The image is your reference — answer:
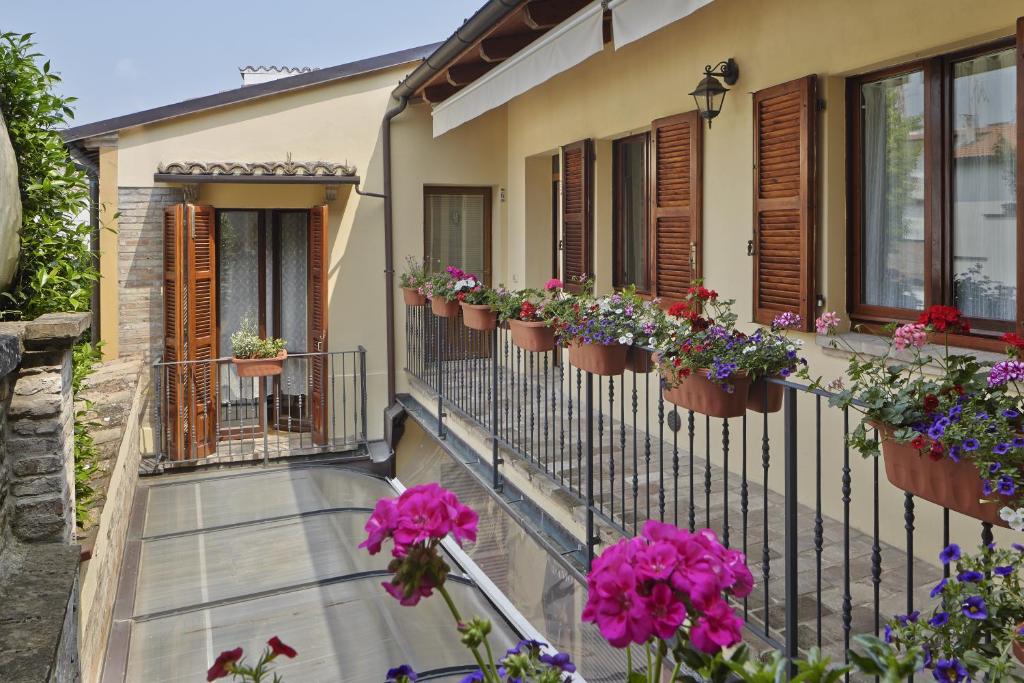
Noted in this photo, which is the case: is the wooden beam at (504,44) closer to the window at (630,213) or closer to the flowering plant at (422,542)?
the window at (630,213)

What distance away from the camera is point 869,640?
1324 millimetres

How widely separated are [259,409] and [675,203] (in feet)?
18.6

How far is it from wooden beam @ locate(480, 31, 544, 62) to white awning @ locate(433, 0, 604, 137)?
20cm

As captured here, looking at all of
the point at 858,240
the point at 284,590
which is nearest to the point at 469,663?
the point at 284,590

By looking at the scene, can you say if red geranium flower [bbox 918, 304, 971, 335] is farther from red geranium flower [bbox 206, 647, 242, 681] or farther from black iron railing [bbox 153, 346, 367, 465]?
black iron railing [bbox 153, 346, 367, 465]

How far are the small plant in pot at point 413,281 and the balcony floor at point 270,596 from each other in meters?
2.64

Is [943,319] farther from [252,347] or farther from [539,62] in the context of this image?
[252,347]

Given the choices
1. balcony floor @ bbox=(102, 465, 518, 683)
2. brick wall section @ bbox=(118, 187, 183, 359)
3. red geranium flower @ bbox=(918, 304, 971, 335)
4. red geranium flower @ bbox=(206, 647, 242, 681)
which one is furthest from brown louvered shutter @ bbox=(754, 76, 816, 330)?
brick wall section @ bbox=(118, 187, 183, 359)

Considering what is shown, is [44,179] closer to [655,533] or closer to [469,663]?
[469,663]

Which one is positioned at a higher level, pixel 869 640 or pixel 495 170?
pixel 495 170

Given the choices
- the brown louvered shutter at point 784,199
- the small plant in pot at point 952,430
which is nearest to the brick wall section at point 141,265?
the brown louvered shutter at point 784,199

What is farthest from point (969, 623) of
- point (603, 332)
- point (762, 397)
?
point (603, 332)

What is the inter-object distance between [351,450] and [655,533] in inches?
326

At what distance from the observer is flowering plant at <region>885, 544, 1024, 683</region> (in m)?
1.83
